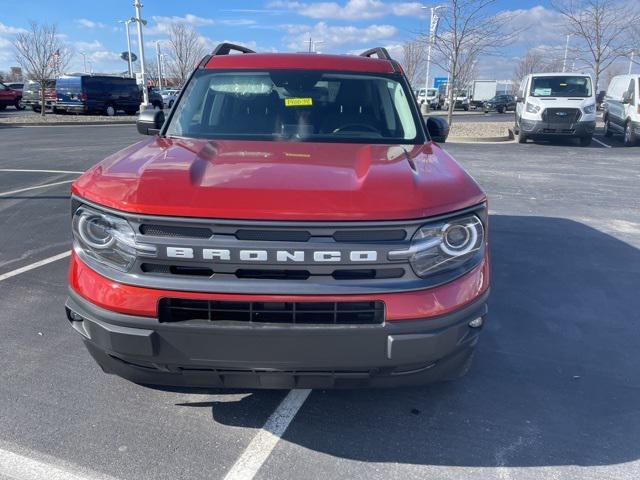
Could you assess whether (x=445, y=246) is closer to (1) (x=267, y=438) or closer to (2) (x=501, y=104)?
(1) (x=267, y=438)

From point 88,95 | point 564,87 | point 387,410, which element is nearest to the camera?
point 387,410

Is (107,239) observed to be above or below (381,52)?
below

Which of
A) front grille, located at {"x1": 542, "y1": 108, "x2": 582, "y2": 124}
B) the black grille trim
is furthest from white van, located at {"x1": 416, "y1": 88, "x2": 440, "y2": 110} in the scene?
the black grille trim

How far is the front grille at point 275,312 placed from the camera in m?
2.20

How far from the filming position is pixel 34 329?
3793mm

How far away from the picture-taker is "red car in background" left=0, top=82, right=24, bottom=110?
34.1 m

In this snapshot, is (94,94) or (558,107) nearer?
(558,107)

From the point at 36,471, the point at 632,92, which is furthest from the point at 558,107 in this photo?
the point at 36,471

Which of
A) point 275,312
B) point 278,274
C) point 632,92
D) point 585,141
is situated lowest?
point 585,141

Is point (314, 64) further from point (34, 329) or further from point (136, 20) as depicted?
point (136, 20)

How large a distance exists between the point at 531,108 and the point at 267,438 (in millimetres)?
16197

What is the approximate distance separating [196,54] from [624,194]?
42.1 meters

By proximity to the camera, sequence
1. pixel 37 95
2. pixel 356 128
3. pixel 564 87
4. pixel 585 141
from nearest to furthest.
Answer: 1. pixel 356 128
2. pixel 564 87
3. pixel 585 141
4. pixel 37 95

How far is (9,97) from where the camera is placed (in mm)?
34469
